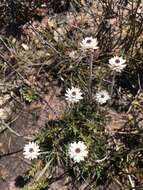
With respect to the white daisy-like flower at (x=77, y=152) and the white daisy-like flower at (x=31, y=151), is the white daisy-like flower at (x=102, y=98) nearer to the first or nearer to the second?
the white daisy-like flower at (x=77, y=152)

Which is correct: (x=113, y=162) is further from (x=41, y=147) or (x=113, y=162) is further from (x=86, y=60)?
(x=86, y=60)

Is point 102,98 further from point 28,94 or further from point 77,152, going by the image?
point 28,94

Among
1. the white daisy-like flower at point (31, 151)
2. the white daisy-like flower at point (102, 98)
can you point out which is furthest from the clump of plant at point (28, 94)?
the white daisy-like flower at point (102, 98)

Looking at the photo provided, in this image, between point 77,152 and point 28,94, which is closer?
point 77,152

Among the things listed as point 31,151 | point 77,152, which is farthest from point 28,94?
point 77,152

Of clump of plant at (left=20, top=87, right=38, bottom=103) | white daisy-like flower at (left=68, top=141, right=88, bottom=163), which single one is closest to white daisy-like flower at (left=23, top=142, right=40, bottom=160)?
white daisy-like flower at (left=68, top=141, right=88, bottom=163)

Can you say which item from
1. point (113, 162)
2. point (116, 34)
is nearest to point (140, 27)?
point (116, 34)
